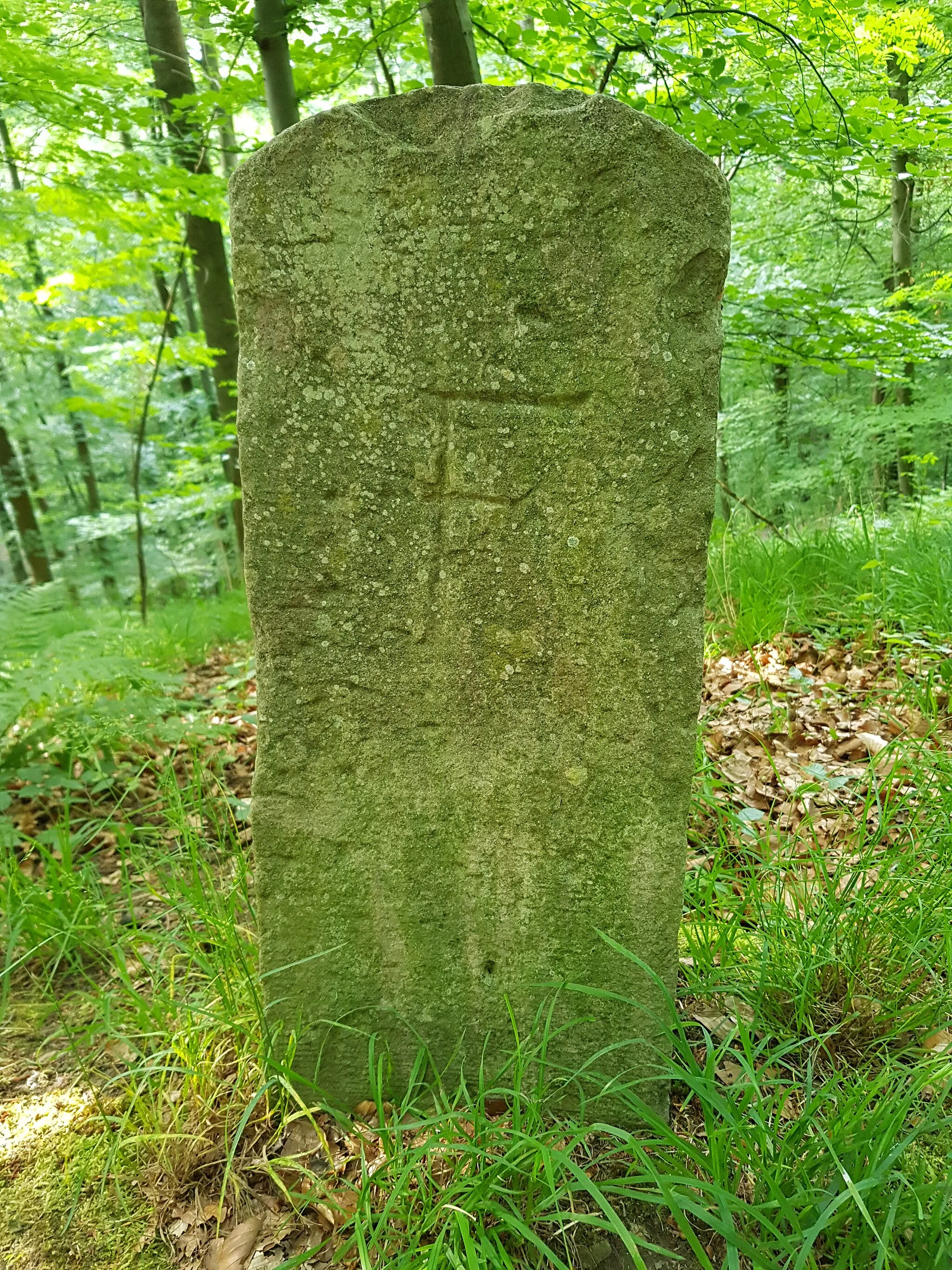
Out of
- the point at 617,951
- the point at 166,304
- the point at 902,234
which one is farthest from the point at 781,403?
the point at 617,951

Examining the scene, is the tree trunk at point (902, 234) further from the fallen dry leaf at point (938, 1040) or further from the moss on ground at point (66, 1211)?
the moss on ground at point (66, 1211)

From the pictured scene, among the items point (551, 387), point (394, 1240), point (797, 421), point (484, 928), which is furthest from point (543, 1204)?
point (797, 421)

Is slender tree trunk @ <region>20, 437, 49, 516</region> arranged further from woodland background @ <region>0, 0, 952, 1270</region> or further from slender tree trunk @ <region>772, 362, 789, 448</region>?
slender tree trunk @ <region>772, 362, 789, 448</region>

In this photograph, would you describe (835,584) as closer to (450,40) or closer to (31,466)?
(450,40)

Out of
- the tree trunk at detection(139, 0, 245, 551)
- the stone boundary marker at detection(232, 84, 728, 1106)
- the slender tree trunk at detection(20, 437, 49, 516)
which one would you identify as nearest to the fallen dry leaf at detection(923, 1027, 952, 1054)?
the stone boundary marker at detection(232, 84, 728, 1106)

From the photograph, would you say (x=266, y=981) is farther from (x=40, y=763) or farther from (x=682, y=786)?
(x=40, y=763)

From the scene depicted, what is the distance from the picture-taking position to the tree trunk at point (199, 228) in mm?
4129

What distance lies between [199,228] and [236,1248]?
5890mm

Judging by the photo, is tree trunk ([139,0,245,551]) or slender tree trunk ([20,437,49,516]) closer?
tree trunk ([139,0,245,551])

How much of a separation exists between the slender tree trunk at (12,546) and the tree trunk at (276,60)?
336 inches

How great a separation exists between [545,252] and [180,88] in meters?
4.65

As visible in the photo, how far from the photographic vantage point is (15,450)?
10438 millimetres

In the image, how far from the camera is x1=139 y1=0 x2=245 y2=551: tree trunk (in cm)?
413

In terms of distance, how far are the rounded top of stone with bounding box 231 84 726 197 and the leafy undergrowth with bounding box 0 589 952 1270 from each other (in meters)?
1.55
